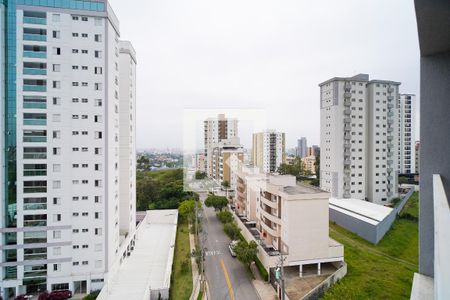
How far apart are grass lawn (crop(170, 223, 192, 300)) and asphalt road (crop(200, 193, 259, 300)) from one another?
2.38 feet

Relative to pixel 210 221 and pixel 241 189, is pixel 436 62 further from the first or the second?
pixel 210 221

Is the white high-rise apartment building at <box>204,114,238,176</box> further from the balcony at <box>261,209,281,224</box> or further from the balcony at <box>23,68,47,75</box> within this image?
the balcony at <box>23,68,47,75</box>

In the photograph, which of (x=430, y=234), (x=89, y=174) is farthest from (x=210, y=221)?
(x=430, y=234)

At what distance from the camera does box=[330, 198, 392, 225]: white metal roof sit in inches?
467

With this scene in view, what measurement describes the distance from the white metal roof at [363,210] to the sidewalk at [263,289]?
6427 millimetres

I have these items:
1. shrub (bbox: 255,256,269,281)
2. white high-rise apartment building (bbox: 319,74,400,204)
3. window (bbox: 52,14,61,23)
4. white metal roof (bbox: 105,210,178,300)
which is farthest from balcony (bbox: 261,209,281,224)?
window (bbox: 52,14,61,23)

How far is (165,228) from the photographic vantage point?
13.3m

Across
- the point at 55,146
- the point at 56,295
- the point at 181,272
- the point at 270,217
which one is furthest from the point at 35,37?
the point at 270,217

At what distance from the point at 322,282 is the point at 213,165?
16.4 m

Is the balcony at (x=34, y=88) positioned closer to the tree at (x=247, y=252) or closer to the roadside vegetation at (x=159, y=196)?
the tree at (x=247, y=252)

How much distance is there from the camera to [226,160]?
1912cm

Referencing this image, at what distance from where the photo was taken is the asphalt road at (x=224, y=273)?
295 inches

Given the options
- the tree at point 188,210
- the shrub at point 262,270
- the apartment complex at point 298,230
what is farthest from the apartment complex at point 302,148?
the shrub at point 262,270

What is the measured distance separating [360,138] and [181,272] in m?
15.9
